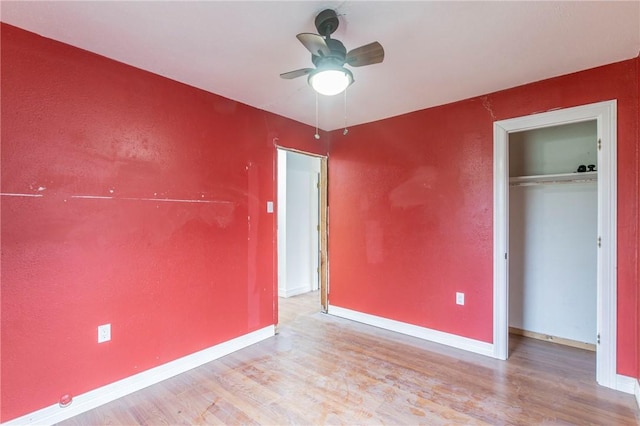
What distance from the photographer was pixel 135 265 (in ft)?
7.26

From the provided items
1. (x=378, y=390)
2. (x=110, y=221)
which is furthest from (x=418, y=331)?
(x=110, y=221)

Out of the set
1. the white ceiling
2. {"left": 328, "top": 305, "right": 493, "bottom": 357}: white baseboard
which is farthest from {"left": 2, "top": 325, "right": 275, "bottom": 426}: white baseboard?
the white ceiling

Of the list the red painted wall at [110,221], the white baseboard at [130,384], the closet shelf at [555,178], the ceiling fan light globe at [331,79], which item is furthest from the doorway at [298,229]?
the ceiling fan light globe at [331,79]

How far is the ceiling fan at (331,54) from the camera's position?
1.61m

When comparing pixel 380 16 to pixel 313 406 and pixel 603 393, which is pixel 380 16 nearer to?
pixel 313 406

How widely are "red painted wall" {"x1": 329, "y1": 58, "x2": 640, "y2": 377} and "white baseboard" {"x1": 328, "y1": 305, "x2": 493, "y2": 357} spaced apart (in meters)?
0.06

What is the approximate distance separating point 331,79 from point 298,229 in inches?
132

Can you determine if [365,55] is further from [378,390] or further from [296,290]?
[296,290]

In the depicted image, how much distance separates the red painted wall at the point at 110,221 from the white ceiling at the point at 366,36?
0.89 ft

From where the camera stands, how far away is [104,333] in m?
2.06

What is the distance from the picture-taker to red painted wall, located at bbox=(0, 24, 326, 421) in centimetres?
176

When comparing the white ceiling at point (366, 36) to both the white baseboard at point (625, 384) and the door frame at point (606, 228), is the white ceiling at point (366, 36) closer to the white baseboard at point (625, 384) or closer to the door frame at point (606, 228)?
the door frame at point (606, 228)

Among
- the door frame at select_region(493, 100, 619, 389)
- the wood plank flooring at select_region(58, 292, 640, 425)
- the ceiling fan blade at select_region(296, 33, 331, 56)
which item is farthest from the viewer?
the door frame at select_region(493, 100, 619, 389)

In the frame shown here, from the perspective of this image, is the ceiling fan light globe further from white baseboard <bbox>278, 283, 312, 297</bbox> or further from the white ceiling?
white baseboard <bbox>278, 283, 312, 297</bbox>
